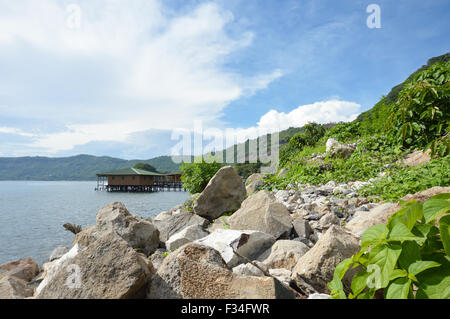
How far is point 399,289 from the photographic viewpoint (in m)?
0.96

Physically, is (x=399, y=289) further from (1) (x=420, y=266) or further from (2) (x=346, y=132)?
(2) (x=346, y=132)

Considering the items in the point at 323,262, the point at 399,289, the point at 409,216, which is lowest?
the point at 323,262

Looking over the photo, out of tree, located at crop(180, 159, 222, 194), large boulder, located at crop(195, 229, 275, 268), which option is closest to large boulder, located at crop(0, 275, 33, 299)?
large boulder, located at crop(195, 229, 275, 268)

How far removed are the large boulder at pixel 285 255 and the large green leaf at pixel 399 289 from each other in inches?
77.9

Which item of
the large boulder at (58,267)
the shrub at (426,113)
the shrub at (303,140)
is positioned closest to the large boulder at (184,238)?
the large boulder at (58,267)

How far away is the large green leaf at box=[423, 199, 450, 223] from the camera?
0.96 meters

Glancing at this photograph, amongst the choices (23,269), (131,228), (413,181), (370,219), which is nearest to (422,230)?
(370,219)

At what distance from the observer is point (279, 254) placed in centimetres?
302

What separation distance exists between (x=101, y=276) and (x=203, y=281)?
66 centimetres

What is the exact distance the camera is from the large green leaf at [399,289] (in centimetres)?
93

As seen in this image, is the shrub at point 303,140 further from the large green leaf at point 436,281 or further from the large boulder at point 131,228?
the large green leaf at point 436,281

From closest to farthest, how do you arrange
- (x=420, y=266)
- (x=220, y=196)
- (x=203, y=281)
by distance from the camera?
(x=420, y=266)
(x=203, y=281)
(x=220, y=196)

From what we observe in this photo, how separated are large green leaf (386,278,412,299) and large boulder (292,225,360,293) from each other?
1.36 meters

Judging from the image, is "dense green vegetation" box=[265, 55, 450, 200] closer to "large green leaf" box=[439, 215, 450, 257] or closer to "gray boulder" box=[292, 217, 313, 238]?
"gray boulder" box=[292, 217, 313, 238]
